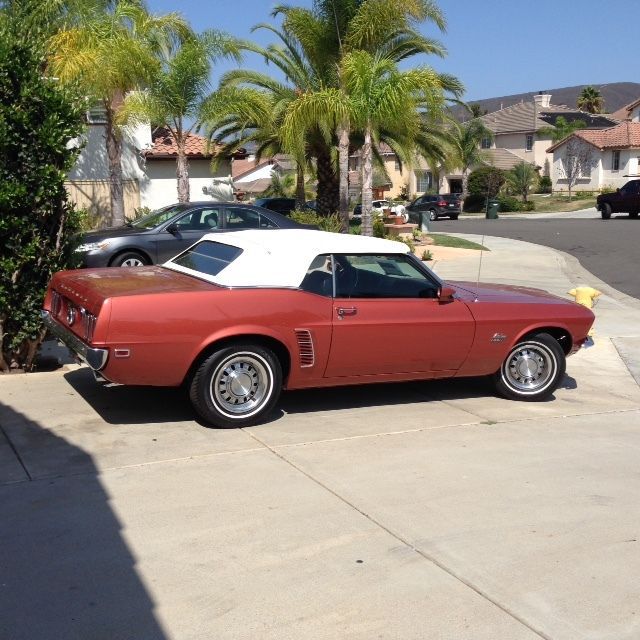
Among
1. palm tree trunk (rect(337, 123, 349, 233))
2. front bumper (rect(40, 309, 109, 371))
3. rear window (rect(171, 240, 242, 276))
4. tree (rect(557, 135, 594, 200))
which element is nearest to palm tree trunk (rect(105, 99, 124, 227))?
palm tree trunk (rect(337, 123, 349, 233))

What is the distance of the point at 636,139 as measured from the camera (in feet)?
206

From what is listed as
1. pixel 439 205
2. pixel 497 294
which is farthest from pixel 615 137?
pixel 497 294

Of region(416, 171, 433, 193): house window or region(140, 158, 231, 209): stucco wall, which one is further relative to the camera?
region(416, 171, 433, 193): house window

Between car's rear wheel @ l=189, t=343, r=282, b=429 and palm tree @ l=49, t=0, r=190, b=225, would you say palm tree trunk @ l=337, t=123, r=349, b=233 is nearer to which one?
palm tree @ l=49, t=0, r=190, b=225

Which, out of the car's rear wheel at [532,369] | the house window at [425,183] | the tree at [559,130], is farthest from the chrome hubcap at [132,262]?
the tree at [559,130]

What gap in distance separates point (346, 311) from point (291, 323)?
496mm

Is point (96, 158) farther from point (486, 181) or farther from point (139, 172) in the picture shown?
point (486, 181)

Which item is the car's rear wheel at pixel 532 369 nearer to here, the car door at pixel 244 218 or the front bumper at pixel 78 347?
the front bumper at pixel 78 347

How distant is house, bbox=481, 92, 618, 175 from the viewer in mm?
73500

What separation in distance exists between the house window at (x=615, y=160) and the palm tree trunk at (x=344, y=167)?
152ft

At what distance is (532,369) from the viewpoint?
25.9ft

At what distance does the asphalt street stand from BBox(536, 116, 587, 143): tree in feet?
98.9

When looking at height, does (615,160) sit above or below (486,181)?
above

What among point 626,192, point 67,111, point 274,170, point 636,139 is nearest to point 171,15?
point 67,111
